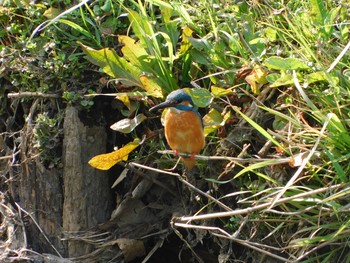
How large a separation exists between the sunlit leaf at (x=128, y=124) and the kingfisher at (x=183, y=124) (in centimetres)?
32

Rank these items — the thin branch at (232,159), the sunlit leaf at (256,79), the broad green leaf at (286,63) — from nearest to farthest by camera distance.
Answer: the thin branch at (232,159) → the broad green leaf at (286,63) → the sunlit leaf at (256,79)

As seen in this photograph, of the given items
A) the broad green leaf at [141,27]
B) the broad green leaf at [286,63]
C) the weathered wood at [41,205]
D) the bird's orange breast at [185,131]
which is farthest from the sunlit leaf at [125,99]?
the broad green leaf at [286,63]

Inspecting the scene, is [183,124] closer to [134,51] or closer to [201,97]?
[201,97]

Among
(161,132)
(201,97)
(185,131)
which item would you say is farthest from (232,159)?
(161,132)

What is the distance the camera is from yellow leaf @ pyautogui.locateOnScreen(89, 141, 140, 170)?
11.0 feet

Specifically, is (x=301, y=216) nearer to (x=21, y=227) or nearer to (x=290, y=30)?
(x=290, y=30)

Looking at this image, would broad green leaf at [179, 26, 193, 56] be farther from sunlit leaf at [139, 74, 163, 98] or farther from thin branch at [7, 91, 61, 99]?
thin branch at [7, 91, 61, 99]

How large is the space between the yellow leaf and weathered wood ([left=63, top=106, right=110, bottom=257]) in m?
0.23

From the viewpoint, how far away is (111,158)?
3.38 m

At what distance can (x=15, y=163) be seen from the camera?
3828 millimetres

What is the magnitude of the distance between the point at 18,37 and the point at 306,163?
1788 millimetres

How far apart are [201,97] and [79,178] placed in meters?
0.79

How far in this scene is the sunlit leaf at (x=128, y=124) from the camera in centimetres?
342

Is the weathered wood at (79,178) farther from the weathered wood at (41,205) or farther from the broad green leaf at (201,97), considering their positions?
the broad green leaf at (201,97)
